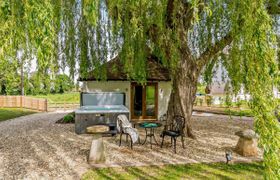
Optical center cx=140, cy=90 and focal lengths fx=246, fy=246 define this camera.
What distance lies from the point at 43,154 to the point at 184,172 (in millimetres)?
4239

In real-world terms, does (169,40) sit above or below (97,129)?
above

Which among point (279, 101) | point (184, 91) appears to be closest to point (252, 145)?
point (184, 91)

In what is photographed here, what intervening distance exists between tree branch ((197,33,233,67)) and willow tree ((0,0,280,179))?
0.03 m

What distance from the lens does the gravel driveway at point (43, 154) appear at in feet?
19.1

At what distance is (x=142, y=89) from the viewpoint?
14.4 m

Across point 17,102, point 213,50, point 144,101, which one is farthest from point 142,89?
point 17,102

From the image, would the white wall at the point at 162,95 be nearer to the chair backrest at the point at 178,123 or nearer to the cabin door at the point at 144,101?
the cabin door at the point at 144,101

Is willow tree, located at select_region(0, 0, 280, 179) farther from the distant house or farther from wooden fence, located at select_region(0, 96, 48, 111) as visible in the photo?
wooden fence, located at select_region(0, 96, 48, 111)

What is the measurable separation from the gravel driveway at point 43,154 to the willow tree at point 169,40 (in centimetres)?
261

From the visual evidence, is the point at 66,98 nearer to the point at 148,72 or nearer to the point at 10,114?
the point at 10,114

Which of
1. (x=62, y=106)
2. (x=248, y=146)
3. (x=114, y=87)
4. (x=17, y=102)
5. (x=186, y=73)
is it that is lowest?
(x=248, y=146)

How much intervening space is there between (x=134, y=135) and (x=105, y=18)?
424 cm

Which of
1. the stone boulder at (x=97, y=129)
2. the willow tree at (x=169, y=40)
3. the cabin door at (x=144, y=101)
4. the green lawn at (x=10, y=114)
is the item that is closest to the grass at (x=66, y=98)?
the green lawn at (x=10, y=114)

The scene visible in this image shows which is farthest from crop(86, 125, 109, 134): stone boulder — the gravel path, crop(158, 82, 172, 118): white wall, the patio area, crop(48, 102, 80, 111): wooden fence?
crop(48, 102, 80, 111): wooden fence
